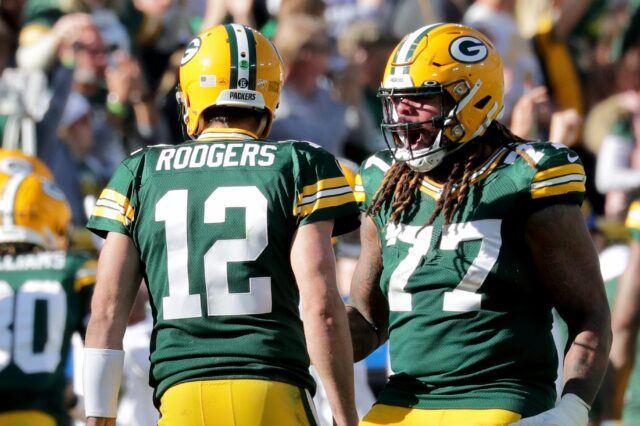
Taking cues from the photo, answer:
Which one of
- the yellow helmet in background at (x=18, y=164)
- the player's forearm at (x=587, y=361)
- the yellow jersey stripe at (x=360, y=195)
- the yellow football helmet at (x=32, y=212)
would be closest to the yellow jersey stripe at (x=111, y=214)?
the yellow jersey stripe at (x=360, y=195)

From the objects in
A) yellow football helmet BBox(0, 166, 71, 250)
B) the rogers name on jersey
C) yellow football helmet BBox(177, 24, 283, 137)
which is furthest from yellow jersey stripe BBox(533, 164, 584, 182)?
yellow football helmet BBox(0, 166, 71, 250)

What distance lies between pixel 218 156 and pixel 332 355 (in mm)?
705

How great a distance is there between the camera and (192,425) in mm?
4102

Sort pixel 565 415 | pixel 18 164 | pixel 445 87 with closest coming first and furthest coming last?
pixel 565 415 → pixel 445 87 → pixel 18 164

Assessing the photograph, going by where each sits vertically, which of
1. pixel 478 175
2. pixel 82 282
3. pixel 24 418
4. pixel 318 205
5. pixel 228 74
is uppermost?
pixel 228 74

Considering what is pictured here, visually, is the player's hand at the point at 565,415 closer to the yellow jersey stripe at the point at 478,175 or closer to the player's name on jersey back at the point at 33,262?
the yellow jersey stripe at the point at 478,175

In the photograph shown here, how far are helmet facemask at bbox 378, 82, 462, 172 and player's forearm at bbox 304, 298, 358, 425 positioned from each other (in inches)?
20.4

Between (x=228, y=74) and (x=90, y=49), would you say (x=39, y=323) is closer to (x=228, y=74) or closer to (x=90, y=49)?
(x=228, y=74)

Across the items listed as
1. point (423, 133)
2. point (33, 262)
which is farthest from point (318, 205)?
point (33, 262)

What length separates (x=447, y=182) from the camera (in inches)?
168

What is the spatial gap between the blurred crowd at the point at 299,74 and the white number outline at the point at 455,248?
418cm

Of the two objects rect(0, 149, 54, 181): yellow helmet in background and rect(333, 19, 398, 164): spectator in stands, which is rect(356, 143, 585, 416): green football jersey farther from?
rect(333, 19, 398, 164): spectator in stands

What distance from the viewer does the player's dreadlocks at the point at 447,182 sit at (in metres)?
4.21

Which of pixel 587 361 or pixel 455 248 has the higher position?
pixel 455 248
